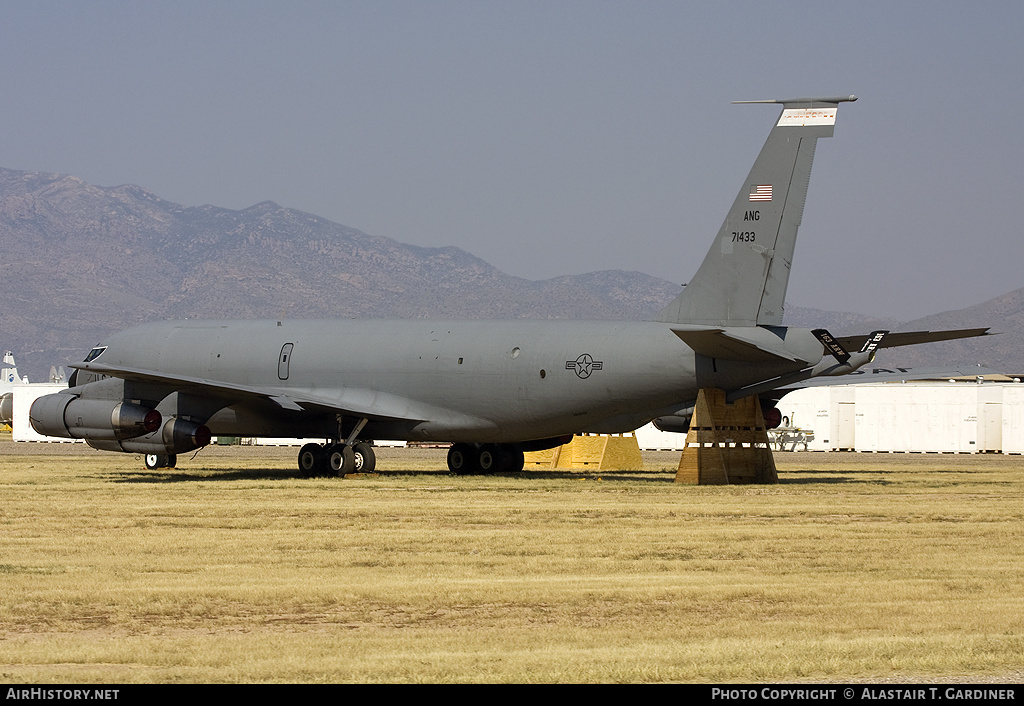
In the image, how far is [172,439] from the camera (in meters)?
32.0

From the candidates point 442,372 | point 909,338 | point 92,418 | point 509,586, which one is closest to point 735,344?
point 909,338

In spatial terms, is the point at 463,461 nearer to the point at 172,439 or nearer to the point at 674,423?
the point at 674,423

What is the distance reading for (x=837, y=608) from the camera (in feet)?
41.5

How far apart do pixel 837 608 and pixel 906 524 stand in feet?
27.1

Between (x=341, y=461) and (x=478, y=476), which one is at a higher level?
(x=341, y=461)

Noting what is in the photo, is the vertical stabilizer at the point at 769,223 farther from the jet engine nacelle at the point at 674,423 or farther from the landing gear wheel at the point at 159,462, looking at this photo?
the landing gear wheel at the point at 159,462

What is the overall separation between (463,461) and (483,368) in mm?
3974

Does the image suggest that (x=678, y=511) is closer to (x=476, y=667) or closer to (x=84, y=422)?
(x=476, y=667)

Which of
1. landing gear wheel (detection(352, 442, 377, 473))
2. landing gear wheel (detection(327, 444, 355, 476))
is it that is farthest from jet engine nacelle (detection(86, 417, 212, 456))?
landing gear wheel (detection(352, 442, 377, 473))

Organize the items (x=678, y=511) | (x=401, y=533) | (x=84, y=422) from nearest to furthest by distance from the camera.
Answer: (x=401, y=533) → (x=678, y=511) → (x=84, y=422)

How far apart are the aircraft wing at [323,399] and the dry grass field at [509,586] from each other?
16.8 feet

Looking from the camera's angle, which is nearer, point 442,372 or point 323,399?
point 442,372
